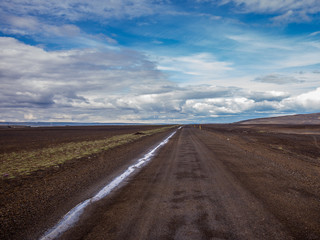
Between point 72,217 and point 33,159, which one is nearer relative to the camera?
point 72,217

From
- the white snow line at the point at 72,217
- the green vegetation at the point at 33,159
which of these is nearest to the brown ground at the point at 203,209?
the white snow line at the point at 72,217

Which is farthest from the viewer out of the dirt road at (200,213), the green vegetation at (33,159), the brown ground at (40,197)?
the green vegetation at (33,159)

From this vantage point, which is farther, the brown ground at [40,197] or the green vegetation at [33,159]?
the green vegetation at [33,159]

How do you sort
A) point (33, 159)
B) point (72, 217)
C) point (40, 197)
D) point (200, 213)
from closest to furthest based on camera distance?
point (72, 217), point (200, 213), point (40, 197), point (33, 159)

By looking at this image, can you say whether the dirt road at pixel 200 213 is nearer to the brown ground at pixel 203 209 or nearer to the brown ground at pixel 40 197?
the brown ground at pixel 203 209

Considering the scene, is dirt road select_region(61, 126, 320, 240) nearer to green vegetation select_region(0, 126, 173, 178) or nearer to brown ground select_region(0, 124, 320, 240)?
brown ground select_region(0, 124, 320, 240)

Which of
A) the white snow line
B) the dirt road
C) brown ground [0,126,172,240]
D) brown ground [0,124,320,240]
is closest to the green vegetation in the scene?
brown ground [0,126,172,240]

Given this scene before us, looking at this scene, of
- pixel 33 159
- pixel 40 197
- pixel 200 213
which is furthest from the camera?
pixel 33 159

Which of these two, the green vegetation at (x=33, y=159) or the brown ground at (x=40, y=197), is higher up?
the brown ground at (x=40, y=197)

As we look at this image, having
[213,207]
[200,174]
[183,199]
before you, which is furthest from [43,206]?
[200,174]

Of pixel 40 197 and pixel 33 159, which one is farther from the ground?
pixel 40 197

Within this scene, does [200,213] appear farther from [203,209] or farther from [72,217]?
[72,217]

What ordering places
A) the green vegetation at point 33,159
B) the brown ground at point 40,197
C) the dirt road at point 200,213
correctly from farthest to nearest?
the green vegetation at point 33,159 < the brown ground at point 40,197 < the dirt road at point 200,213

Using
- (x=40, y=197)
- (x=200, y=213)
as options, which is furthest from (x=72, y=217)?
(x=200, y=213)
